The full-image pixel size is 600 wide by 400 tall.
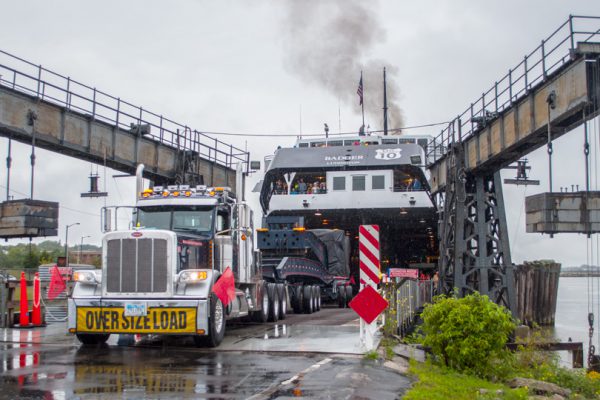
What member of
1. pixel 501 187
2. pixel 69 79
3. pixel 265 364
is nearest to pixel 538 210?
pixel 501 187

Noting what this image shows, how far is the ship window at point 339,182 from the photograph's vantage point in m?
38.8

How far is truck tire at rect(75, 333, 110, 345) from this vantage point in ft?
45.0

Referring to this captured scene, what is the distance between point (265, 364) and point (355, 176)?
27929 millimetres

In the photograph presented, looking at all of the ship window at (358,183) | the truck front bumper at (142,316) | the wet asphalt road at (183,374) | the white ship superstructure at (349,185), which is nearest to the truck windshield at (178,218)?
the truck front bumper at (142,316)

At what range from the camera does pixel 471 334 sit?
1180cm

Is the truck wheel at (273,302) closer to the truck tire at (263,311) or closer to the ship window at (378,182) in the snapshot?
the truck tire at (263,311)

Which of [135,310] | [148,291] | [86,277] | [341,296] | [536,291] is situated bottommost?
[536,291]

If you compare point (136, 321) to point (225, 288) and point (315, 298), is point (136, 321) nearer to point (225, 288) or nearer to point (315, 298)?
point (225, 288)

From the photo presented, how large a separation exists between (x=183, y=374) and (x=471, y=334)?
4.77 metres

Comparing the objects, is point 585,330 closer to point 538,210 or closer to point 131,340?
point 538,210

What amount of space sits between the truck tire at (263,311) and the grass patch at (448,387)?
8016 mm

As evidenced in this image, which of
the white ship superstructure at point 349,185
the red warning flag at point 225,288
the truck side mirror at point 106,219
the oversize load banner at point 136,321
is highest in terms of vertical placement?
the white ship superstructure at point 349,185

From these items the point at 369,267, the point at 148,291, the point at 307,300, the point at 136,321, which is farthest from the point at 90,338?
the point at 307,300

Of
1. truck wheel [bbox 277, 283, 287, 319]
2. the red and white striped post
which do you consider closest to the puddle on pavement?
truck wheel [bbox 277, 283, 287, 319]
